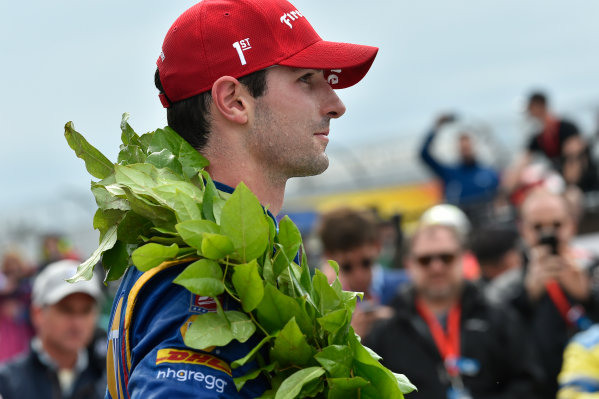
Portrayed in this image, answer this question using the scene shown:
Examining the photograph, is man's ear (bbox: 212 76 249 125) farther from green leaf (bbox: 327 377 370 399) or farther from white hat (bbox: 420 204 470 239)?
white hat (bbox: 420 204 470 239)

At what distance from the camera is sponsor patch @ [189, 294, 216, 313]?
1.97 meters

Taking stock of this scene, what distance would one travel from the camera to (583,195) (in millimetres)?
9891

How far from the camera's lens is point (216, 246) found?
6.50 feet

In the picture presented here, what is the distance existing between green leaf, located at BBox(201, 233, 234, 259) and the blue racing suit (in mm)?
100

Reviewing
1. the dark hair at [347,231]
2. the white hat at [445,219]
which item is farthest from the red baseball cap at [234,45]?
the white hat at [445,219]

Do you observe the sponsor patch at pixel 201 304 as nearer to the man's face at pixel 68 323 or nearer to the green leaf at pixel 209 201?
the green leaf at pixel 209 201

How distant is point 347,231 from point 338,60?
3.12 meters

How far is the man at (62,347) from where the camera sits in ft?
16.6

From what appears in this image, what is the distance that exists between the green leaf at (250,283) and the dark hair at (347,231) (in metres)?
3.47

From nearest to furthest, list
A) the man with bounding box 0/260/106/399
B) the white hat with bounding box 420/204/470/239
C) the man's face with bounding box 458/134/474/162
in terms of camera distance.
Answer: the man with bounding box 0/260/106/399 < the white hat with bounding box 420/204/470/239 < the man's face with bounding box 458/134/474/162

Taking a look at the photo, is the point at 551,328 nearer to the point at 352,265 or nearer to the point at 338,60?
the point at 352,265

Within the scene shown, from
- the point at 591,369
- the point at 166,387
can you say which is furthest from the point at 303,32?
the point at 591,369

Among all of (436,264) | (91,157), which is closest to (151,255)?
(91,157)

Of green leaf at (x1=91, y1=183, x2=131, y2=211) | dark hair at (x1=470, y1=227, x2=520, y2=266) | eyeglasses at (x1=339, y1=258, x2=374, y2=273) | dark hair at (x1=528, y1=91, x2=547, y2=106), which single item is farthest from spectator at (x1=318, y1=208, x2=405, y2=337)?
dark hair at (x1=528, y1=91, x2=547, y2=106)
